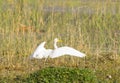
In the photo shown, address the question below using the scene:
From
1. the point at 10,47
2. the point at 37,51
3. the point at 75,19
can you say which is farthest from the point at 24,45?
the point at 75,19

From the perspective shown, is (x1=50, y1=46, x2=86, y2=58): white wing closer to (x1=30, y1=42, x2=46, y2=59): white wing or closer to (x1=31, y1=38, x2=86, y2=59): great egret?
(x1=31, y1=38, x2=86, y2=59): great egret

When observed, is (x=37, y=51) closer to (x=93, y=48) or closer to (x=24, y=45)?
(x=24, y=45)

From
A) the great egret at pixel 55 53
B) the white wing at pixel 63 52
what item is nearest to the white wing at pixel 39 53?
the great egret at pixel 55 53

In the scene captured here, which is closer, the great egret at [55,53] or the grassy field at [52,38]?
the grassy field at [52,38]

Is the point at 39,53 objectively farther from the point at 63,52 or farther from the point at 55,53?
the point at 63,52

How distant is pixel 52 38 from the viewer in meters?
9.80

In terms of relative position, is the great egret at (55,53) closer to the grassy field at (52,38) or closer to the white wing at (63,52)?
the white wing at (63,52)

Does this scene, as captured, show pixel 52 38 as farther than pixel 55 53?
Yes

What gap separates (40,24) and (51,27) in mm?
267

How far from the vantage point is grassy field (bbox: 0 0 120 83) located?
26.6 ft

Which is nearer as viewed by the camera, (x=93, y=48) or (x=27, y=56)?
(x=27, y=56)

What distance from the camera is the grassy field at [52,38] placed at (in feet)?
26.6

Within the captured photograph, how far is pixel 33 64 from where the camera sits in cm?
827

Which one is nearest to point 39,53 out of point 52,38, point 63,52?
point 63,52
